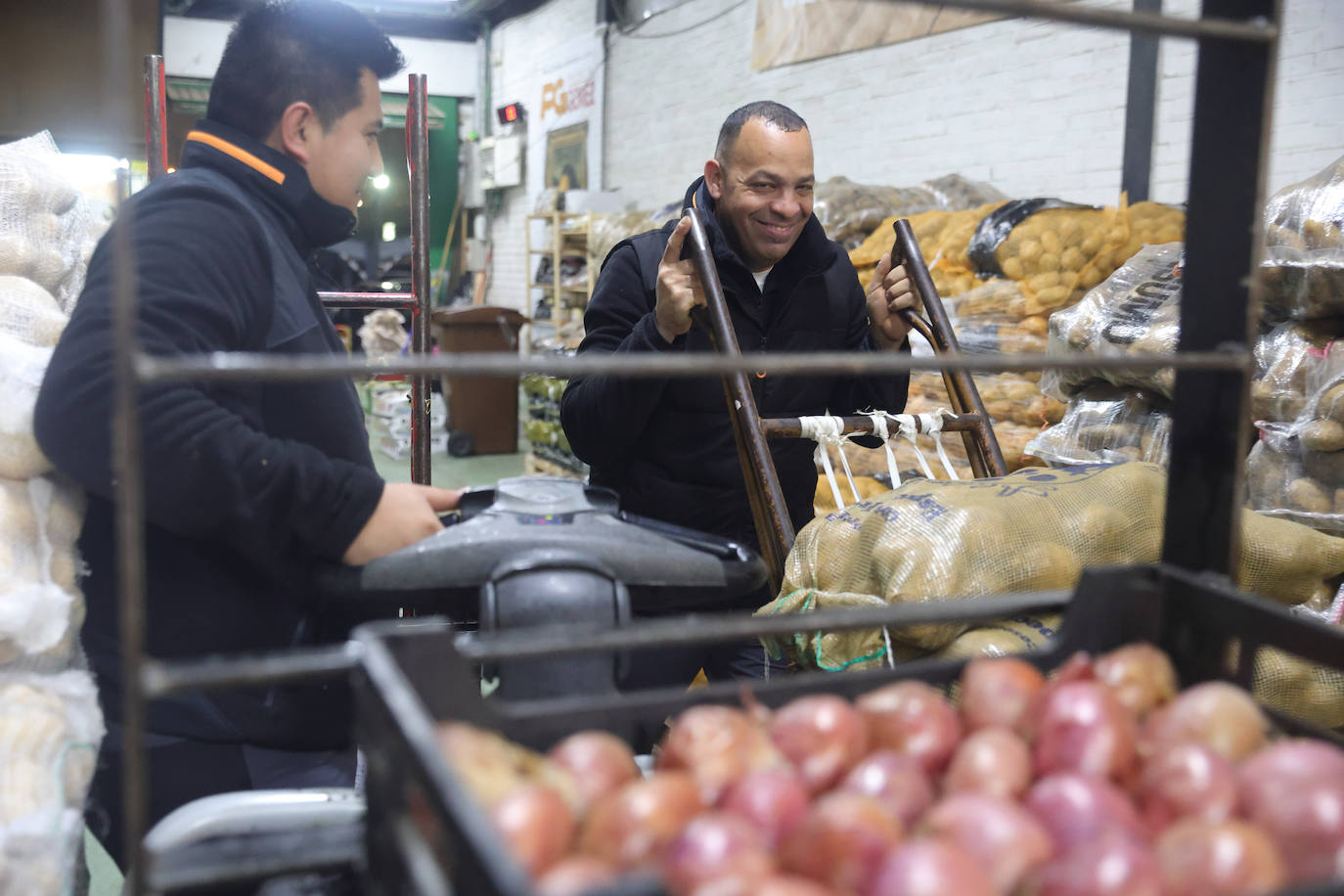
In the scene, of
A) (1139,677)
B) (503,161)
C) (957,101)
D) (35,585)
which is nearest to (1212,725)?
(1139,677)

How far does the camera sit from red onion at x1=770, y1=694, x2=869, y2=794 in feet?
2.12

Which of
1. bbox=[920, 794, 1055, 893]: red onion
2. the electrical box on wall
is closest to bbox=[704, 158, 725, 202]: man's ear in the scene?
bbox=[920, 794, 1055, 893]: red onion

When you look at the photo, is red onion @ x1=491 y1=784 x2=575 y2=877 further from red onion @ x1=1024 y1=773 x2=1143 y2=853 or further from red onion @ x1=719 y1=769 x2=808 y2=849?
red onion @ x1=1024 y1=773 x2=1143 y2=853

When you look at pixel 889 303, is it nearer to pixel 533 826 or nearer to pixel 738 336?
pixel 738 336

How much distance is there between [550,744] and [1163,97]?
440 centimetres

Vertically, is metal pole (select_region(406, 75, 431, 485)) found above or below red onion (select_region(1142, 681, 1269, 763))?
above

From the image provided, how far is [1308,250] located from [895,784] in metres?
1.95

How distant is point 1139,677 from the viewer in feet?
2.41

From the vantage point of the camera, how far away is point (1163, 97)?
416 cm

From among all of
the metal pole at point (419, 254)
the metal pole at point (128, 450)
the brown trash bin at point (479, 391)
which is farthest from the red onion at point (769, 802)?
the brown trash bin at point (479, 391)

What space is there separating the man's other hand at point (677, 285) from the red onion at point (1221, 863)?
1.43 meters

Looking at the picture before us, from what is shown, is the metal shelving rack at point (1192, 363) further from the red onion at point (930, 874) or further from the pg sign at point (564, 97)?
the pg sign at point (564, 97)

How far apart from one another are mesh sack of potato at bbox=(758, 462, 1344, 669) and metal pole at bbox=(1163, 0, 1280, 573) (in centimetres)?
62

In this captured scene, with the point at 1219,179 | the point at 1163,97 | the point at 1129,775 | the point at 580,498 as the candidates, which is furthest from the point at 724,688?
the point at 1163,97
